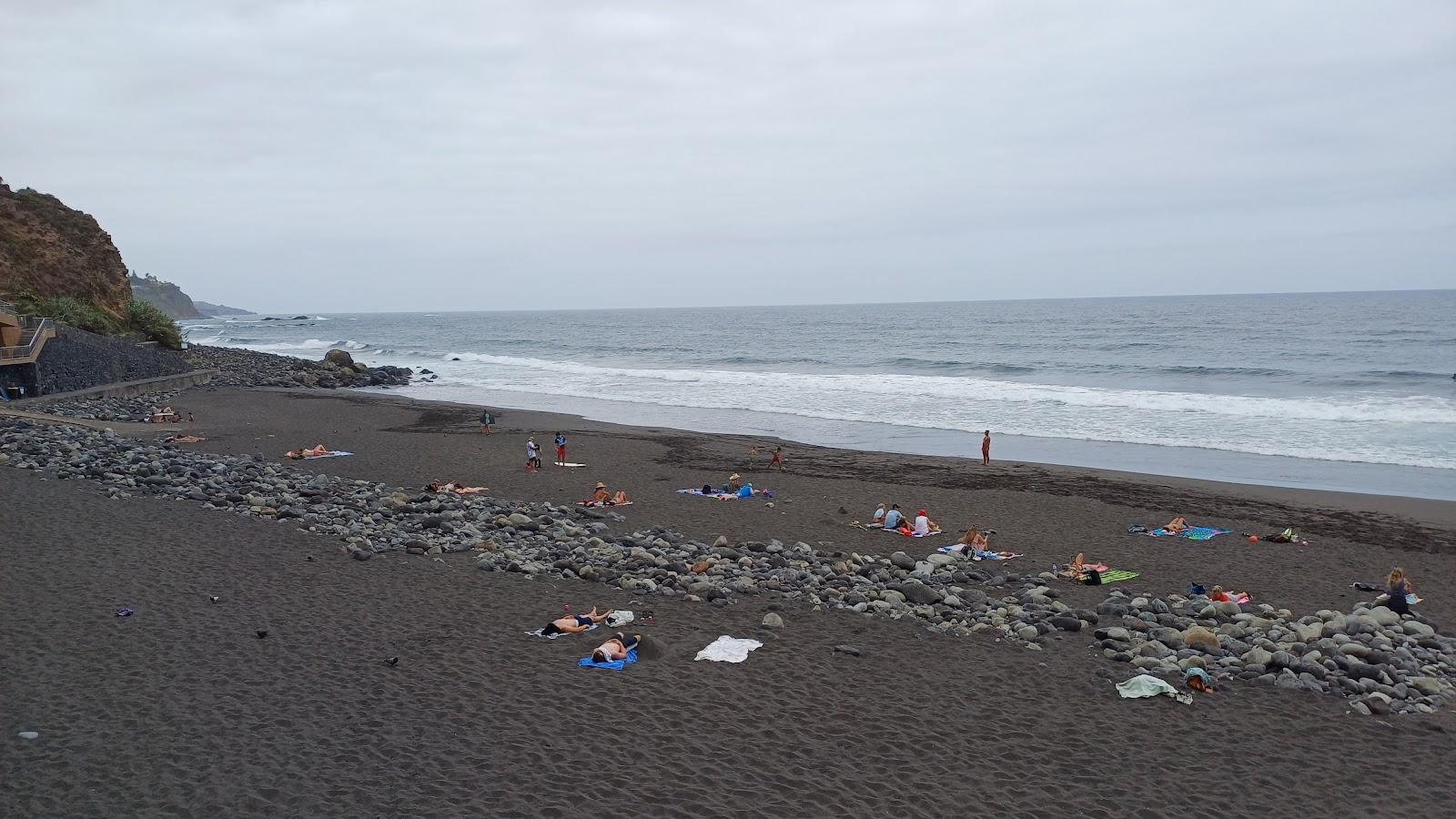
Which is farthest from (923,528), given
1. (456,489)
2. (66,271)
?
(66,271)

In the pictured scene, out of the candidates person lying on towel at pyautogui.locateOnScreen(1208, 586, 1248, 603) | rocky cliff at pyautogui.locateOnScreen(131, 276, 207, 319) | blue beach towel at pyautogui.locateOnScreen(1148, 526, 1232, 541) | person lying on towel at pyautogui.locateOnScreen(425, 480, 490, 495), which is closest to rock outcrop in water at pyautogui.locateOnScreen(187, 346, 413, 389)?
person lying on towel at pyautogui.locateOnScreen(425, 480, 490, 495)

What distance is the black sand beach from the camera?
646 centimetres

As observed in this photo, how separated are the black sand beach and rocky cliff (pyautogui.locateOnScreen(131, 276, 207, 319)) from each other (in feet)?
571

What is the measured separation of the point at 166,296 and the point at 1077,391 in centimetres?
19291

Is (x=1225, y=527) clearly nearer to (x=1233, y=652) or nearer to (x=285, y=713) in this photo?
(x=1233, y=652)

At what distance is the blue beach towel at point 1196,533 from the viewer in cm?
1514

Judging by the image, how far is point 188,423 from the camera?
2830 cm

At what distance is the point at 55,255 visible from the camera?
4331cm

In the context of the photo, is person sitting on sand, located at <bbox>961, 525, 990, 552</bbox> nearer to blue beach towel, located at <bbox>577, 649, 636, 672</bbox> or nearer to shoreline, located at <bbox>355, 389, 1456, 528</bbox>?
blue beach towel, located at <bbox>577, 649, 636, 672</bbox>

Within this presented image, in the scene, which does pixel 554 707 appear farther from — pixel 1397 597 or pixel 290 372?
pixel 290 372

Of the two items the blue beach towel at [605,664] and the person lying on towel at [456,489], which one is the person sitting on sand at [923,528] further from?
the person lying on towel at [456,489]

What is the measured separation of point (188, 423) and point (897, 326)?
284 feet

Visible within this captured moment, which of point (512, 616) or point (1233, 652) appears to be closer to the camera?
point (1233, 652)

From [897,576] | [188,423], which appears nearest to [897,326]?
[188,423]
